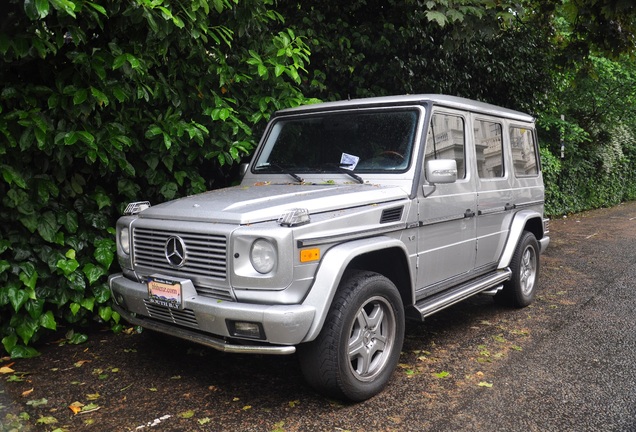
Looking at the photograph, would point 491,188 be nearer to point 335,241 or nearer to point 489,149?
point 489,149

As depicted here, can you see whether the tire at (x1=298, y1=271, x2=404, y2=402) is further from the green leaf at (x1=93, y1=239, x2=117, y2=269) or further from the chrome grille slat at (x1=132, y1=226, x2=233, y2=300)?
the green leaf at (x1=93, y1=239, x2=117, y2=269)

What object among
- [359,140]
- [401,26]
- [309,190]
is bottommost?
[309,190]

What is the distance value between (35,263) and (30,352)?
71 centimetres

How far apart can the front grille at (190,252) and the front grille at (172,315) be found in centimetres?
24

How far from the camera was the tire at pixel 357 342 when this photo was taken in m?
3.39

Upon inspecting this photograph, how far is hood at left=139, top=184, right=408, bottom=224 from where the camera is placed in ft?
11.3

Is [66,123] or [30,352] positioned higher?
[66,123]

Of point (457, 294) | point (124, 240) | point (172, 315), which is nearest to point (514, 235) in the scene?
point (457, 294)

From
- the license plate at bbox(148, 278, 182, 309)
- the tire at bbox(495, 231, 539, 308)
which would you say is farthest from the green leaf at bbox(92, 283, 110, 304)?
the tire at bbox(495, 231, 539, 308)

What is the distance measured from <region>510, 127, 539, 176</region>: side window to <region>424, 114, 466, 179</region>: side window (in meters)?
1.24

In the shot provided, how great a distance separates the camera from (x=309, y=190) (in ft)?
13.3

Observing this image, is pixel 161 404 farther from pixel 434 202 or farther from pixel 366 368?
pixel 434 202

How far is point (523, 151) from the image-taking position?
618 centimetres

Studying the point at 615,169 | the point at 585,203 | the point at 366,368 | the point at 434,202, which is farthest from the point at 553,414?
the point at 615,169
